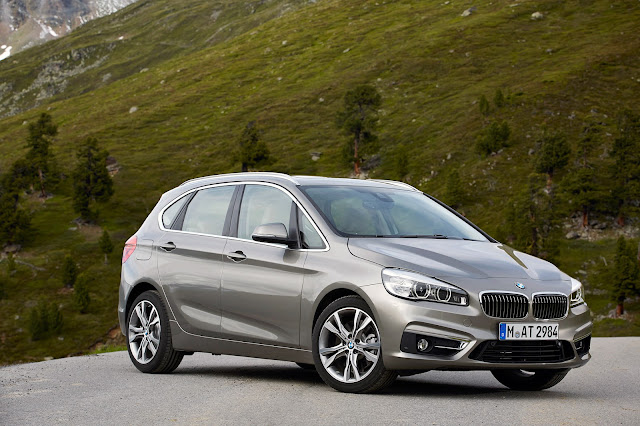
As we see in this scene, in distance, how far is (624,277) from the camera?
71.3 m

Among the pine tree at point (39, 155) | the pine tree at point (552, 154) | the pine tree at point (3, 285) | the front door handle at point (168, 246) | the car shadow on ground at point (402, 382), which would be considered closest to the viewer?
the car shadow on ground at point (402, 382)

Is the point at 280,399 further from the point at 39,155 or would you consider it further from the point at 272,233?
the point at 39,155

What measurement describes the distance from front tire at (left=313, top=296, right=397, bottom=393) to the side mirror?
86cm

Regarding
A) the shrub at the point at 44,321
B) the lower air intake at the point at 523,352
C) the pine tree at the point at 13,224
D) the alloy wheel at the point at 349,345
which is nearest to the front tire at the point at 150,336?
the alloy wheel at the point at 349,345

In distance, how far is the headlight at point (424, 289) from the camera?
24.6ft

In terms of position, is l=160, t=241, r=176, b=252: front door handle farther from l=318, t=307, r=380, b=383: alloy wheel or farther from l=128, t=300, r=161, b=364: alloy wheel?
l=318, t=307, r=380, b=383: alloy wheel

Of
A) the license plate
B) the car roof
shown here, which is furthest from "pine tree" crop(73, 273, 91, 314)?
the license plate

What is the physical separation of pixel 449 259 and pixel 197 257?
10.7 ft

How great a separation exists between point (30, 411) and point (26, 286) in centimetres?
8848

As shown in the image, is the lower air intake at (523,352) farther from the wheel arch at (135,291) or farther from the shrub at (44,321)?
Answer: the shrub at (44,321)

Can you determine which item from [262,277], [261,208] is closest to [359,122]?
[261,208]

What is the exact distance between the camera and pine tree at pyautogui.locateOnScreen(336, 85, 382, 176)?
104 meters

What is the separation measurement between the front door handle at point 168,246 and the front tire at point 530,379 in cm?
407

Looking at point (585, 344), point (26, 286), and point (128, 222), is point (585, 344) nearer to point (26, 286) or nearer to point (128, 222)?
point (26, 286)
